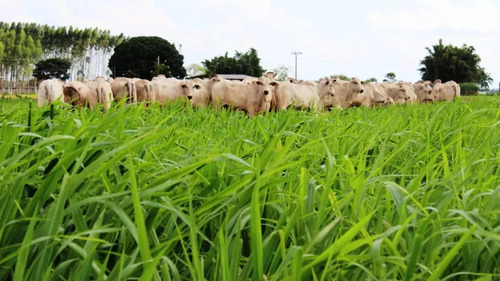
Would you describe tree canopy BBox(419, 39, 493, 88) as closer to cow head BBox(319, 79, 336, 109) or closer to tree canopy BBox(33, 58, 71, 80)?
cow head BBox(319, 79, 336, 109)

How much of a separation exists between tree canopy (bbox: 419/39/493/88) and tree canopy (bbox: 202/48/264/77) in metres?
21.3

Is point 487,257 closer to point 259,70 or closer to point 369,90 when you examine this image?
point 369,90

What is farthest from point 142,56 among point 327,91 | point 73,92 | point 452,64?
point 73,92

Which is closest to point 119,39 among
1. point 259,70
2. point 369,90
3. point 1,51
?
point 1,51

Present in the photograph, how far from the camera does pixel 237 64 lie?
230ft

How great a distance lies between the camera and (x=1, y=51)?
267 ft

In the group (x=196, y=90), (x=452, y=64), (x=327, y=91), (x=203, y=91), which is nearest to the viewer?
(x=196, y=90)

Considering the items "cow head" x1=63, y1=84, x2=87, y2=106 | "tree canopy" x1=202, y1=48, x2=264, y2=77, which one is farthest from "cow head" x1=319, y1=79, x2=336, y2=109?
"tree canopy" x1=202, y1=48, x2=264, y2=77

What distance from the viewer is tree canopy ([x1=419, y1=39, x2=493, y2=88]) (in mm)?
58094

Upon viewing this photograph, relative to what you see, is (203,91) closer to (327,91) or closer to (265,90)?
(265,90)

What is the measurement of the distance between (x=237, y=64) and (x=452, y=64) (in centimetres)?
2579

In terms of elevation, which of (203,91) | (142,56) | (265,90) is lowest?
(203,91)

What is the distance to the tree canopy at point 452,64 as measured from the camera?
5809 centimetres

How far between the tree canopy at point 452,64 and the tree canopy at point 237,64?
69.9ft
